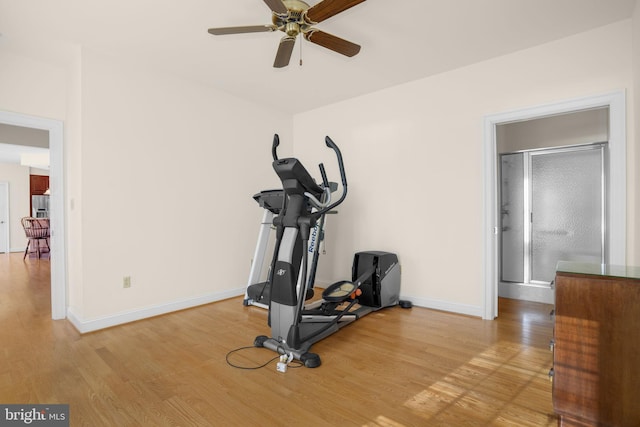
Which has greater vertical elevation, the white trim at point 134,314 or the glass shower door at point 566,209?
the glass shower door at point 566,209

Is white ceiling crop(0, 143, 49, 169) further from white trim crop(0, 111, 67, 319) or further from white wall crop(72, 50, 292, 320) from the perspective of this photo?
white wall crop(72, 50, 292, 320)

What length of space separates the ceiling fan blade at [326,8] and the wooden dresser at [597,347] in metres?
1.82

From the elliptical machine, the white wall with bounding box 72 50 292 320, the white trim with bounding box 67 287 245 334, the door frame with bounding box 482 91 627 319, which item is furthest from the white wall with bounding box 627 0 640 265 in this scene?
the white trim with bounding box 67 287 245 334

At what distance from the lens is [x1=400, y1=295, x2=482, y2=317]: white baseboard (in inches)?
132

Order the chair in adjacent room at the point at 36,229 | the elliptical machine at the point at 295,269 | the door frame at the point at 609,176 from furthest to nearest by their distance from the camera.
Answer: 1. the chair in adjacent room at the point at 36,229
2. the door frame at the point at 609,176
3. the elliptical machine at the point at 295,269

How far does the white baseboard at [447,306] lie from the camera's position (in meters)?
3.34

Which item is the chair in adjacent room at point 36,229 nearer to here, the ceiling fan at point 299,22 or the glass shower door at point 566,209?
the ceiling fan at point 299,22

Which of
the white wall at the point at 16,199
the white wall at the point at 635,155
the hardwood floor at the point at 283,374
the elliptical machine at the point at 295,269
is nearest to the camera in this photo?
the hardwood floor at the point at 283,374

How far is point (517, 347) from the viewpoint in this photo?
2.60 metres

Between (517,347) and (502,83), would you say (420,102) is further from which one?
(517,347)

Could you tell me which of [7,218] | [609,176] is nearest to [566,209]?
[609,176]

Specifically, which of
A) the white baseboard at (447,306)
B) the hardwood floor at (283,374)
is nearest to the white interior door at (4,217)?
the hardwood floor at (283,374)

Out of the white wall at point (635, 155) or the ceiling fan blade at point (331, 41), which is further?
the white wall at point (635, 155)

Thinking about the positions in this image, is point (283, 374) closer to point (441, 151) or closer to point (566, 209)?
point (441, 151)
